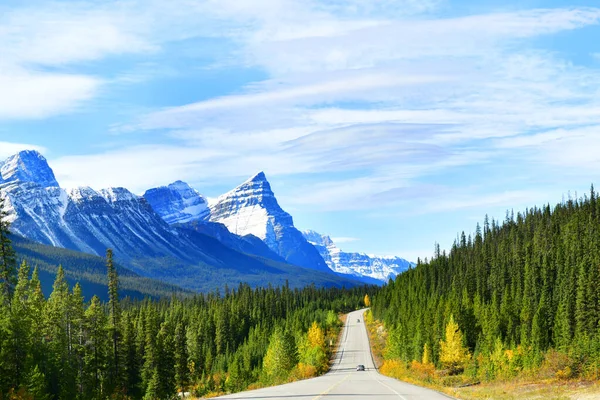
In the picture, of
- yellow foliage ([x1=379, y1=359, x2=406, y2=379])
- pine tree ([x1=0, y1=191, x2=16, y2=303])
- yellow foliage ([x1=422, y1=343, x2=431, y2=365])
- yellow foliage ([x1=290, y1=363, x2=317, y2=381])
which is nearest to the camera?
pine tree ([x1=0, y1=191, x2=16, y2=303])

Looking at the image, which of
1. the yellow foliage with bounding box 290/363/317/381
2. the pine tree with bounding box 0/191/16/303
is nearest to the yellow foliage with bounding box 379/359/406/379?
the yellow foliage with bounding box 290/363/317/381

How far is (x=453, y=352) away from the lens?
11562 cm

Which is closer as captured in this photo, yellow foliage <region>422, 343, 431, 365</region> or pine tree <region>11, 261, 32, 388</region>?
pine tree <region>11, 261, 32, 388</region>

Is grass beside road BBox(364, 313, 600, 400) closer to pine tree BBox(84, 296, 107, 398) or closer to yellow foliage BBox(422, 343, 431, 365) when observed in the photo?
yellow foliage BBox(422, 343, 431, 365)

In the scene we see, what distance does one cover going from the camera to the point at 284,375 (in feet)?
369

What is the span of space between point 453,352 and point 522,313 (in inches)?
849

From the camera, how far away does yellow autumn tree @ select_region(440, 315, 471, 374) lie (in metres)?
115

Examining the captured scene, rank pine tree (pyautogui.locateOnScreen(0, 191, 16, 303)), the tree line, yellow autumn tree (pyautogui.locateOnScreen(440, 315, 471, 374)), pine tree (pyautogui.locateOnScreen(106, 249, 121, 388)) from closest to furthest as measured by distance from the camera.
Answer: the tree line
pine tree (pyautogui.locateOnScreen(0, 191, 16, 303))
pine tree (pyautogui.locateOnScreen(106, 249, 121, 388))
yellow autumn tree (pyautogui.locateOnScreen(440, 315, 471, 374))

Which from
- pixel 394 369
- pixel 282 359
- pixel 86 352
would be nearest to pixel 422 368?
pixel 394 369

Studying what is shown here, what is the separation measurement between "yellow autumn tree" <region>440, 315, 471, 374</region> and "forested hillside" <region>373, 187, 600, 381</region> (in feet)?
0.52

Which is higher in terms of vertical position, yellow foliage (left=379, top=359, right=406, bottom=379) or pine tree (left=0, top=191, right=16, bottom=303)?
pine tree (left=0, top=191, right=16, bottom=303)

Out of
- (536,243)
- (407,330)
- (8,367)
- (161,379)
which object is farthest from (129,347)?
(536,243)

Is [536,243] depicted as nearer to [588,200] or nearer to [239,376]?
[588,200]

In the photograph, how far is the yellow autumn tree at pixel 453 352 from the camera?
379 feet
